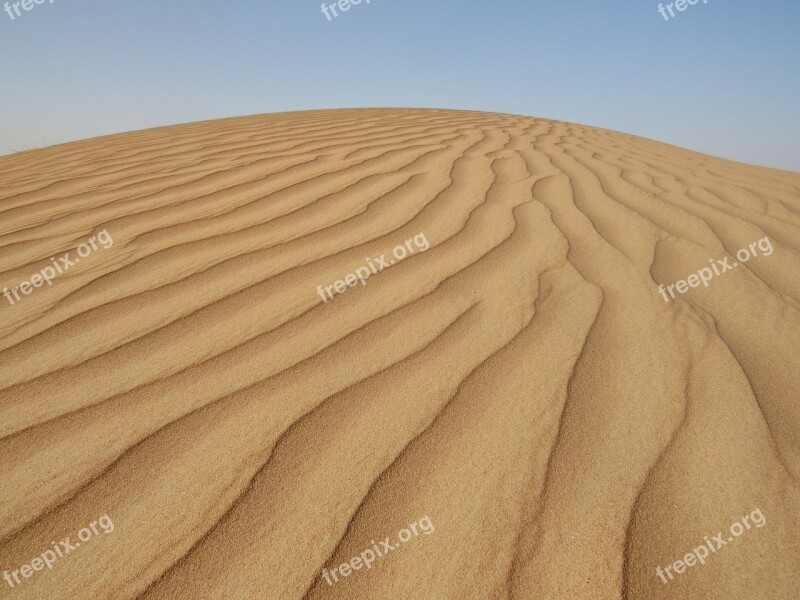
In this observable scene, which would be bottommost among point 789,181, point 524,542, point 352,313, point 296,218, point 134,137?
point 789,181

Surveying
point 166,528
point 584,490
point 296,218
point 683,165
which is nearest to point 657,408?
point 584,490

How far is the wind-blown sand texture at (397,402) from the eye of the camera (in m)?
0.86

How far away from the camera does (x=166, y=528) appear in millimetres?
905

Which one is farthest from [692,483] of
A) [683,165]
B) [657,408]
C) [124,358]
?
[683,165]

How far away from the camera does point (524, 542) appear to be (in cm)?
88

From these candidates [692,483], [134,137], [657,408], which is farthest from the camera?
[134,137]

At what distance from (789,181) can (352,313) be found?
3.59 meters

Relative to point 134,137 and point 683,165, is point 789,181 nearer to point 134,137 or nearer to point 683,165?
point 683,165

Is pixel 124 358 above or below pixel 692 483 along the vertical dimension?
above

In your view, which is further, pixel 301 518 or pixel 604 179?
pixel 604 179

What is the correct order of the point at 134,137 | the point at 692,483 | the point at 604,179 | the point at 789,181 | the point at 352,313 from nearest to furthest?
the point at 692,483
the point at 352,313
the point at 604,179
the point at 789,181
the point at 134,137

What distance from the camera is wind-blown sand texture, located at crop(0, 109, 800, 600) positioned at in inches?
33.9

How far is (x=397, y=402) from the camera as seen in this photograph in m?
1.18

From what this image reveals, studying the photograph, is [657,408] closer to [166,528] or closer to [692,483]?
[692,483]
